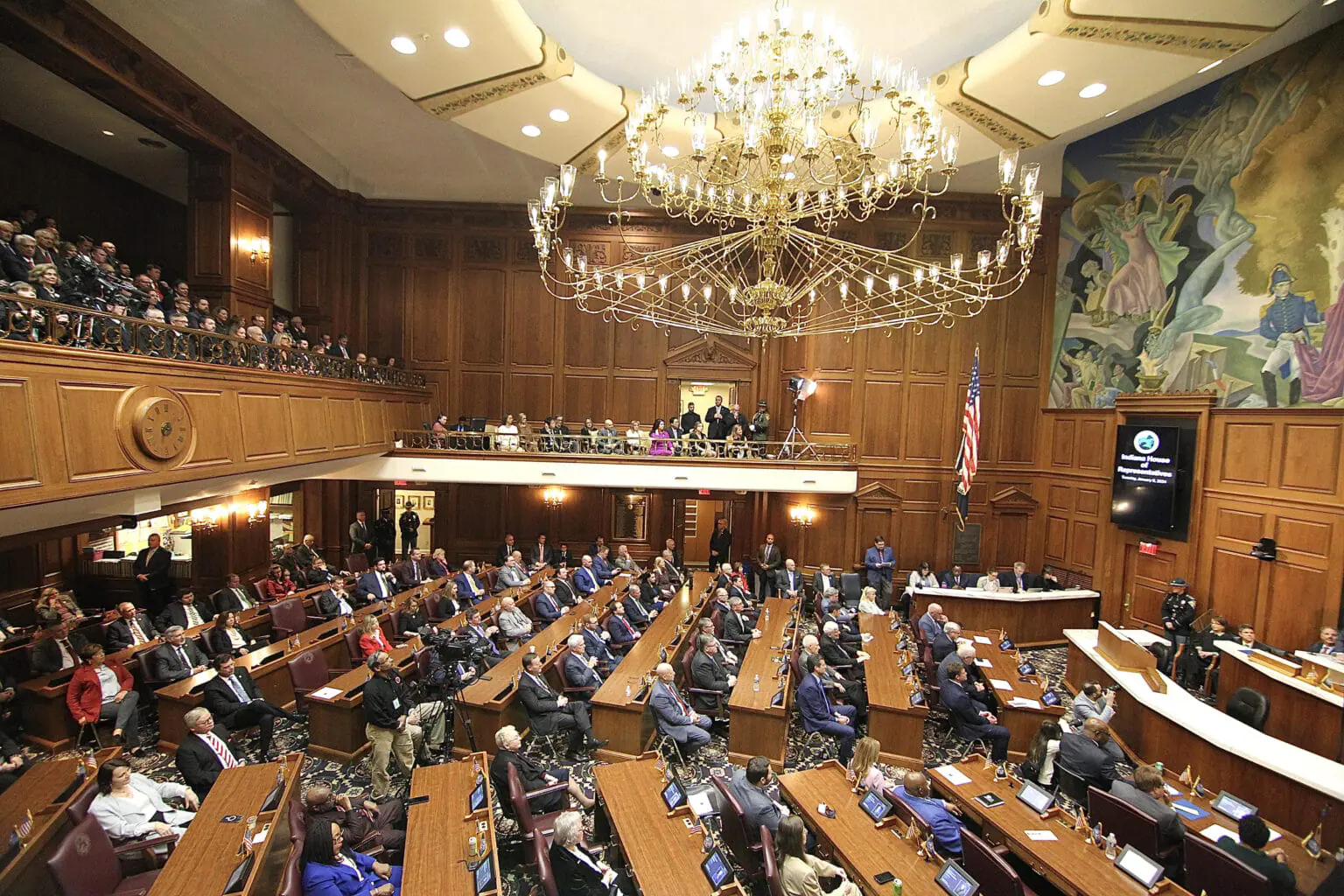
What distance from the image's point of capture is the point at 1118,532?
41.0ft

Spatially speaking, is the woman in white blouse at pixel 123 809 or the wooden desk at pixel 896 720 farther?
the wooden desk at pixel 896 720

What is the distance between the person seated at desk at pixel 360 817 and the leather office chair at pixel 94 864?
0.97m

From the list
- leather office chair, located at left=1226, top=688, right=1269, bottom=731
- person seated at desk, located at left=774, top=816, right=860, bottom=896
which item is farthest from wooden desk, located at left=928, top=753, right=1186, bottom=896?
leather office chair, located at left=1226, top=688, right=1269, bottom=731

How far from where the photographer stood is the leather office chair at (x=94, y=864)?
12.1ft

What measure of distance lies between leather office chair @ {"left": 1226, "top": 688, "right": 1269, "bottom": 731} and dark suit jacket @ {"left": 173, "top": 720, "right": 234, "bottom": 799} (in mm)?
10154

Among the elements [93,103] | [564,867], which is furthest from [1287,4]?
[93,103]

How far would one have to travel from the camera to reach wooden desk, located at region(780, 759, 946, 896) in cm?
411

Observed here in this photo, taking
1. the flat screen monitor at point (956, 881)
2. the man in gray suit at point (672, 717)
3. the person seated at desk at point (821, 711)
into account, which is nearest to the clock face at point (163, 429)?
the man in gray suit at point (672, 717)

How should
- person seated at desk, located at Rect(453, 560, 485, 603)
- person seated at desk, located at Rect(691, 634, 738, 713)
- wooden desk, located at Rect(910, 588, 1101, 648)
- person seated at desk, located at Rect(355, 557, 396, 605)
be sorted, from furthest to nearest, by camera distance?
wooden desk, located at Rect(910, 588, 1101, 648) < person seated at desk, located at Rect(453, 560, 485, 603) < person seated at desk, located at Rect(355, 557, 396, 605) < person seated at desk, located at Rect(691, 634, 738, 713)

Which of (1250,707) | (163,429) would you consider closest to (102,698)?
(163,429)

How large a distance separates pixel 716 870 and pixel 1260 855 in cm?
364

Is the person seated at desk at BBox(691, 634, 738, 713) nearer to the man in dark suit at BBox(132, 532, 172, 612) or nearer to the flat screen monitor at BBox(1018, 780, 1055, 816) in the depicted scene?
the flat screen monitor at BBox(1018, 780, 1055, 816)

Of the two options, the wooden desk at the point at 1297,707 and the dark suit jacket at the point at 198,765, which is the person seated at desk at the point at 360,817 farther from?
the wooden desk at the point at 1297,707

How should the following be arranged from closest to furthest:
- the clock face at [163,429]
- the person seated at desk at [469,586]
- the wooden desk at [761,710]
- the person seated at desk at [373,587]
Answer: the clock face at [163,429] → the wooden desk at [761,710] → the person seated at desk at [373,587] → the person seated at desk at [469,586]
